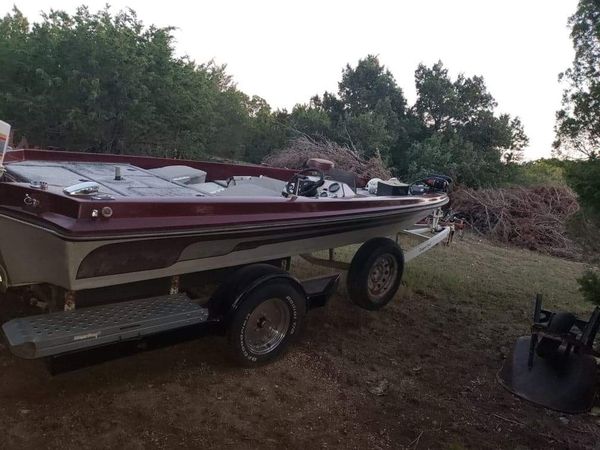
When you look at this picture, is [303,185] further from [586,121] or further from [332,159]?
[332,159]

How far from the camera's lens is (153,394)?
3062 mm

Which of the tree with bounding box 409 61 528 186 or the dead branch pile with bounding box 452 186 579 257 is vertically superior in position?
the tree with bounding box 409 61 528 186

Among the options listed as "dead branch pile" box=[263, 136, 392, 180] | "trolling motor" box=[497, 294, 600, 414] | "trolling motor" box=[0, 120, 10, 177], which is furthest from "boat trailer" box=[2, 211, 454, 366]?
"dead branch pile" box=[263, 136, 392, 180]

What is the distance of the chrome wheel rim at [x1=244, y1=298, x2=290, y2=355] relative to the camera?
138 inches

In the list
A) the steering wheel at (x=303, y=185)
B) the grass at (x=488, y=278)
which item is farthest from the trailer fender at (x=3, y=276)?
the grass at (x=488, y=278)

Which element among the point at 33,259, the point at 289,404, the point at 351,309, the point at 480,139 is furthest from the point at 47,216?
the point at 480,139

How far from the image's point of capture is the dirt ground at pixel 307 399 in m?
2.71

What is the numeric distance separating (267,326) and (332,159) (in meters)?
11.4

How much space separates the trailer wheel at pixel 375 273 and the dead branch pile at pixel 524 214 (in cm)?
853

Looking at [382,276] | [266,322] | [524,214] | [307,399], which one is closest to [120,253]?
[266,322]

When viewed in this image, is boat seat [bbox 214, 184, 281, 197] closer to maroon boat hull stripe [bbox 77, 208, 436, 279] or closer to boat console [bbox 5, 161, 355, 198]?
boat console [bbox 5, 161, 355, 198]

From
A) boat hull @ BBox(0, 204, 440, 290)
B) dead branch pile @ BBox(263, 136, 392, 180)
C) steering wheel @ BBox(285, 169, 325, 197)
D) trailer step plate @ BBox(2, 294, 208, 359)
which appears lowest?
trailer step plate @ BBox(2, 294, 208, 359)

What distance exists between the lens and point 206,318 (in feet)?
10.7

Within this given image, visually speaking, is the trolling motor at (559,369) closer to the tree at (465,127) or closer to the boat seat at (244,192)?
the boat seat at (244,192)
